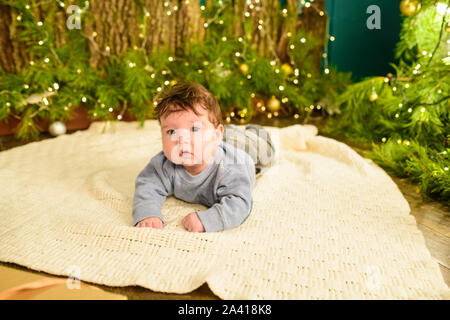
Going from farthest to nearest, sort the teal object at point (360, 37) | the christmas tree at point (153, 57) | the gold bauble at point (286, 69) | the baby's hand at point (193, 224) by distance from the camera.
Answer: the gold bauble at point (286, 69), the teal object at point (360, 37), the christmas tree at point (153, 57), the baby's hand at point (193, 224)

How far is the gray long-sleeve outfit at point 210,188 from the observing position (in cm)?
94

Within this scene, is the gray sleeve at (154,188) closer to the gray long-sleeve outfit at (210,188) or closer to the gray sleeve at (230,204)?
the gray long-sleeve outfit at (210,188)

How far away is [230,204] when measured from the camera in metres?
0.95

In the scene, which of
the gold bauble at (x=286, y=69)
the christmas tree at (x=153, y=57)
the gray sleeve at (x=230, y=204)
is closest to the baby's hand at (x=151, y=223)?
the gray sleeve at (x=230, y=204)

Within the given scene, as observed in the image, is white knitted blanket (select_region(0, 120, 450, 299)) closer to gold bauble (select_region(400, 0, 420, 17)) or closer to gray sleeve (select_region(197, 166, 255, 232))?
gray sleeve (select_region(197, 166, 255, 232))

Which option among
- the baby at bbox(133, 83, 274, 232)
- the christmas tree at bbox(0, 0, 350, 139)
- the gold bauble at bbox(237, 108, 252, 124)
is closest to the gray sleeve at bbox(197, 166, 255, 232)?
the baby at bbox(133, 83, 274, 232)

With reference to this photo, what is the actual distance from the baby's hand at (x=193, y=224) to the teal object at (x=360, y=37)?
6.16 ft

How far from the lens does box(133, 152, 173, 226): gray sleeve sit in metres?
0.96

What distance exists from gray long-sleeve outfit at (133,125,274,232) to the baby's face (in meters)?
0.09

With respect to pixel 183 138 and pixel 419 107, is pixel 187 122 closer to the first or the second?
pixel 183 138

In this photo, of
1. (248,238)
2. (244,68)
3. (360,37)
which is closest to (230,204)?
(248,238)

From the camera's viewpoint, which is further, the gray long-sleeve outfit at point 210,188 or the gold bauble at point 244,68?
the gold bauble at point 244,68

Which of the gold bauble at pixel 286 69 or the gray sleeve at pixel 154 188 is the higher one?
the gold bauble at pixel 286 69

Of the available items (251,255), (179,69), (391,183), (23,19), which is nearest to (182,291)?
(251,255)
